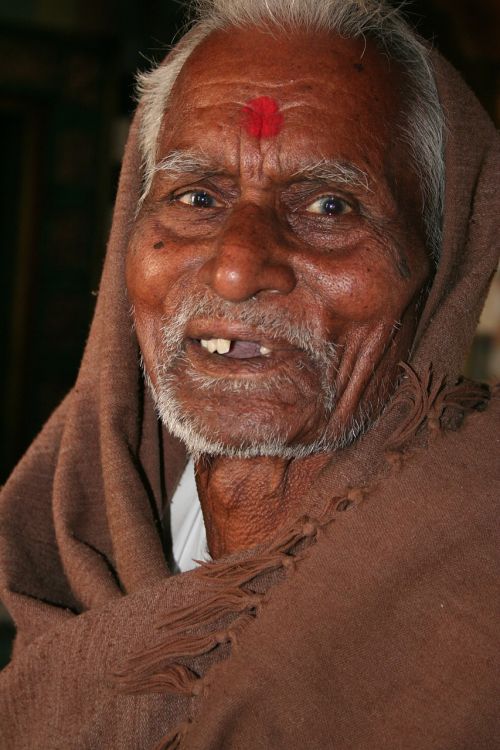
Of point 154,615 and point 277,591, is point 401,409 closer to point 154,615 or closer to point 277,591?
point 277,591

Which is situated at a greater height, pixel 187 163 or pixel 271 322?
pixel 187 163

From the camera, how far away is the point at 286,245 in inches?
61.5

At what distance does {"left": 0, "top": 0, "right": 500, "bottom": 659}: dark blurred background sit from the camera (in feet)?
17.4

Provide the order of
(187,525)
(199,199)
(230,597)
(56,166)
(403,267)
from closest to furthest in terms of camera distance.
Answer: (230,597), (403,267), (199,199), (187,525), (56,166)

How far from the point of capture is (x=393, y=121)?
5.41ft

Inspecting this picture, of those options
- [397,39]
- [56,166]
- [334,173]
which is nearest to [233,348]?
[334,173]

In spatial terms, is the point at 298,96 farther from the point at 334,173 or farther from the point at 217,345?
the point at 217,345

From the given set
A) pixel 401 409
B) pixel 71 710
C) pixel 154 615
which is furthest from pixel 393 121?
pixel 71 710

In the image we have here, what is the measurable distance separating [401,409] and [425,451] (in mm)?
148

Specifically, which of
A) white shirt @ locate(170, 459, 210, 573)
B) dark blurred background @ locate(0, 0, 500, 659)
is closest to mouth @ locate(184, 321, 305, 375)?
white shirt @ locate(170, 459, 210, 573)

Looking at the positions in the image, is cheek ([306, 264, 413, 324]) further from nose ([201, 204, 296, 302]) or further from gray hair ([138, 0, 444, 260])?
gray hair ([138, 0, 444, 260])

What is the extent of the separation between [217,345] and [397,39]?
705 millimetres

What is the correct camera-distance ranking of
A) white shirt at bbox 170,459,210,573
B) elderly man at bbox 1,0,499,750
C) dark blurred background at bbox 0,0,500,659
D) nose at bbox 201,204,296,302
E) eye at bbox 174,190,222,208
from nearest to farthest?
elderly man at bbox 1,0,499,750 < nose at bbox 201,204,296,302 < eye at bbox 174,190,222,208 < white shirt at bbox 170,459,210,573 < dark blurred background at bbox 0,0,500,659

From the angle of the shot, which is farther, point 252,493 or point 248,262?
point 252,493
